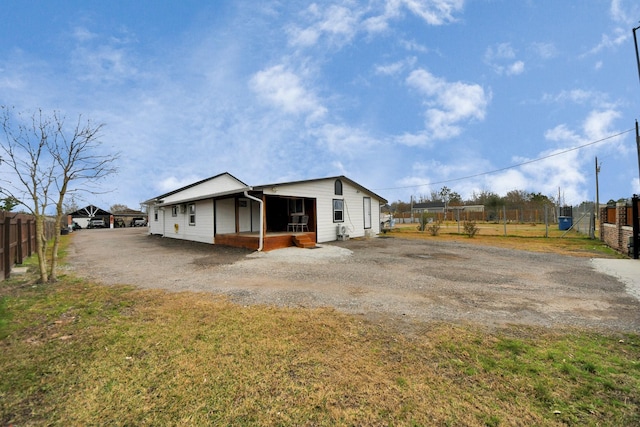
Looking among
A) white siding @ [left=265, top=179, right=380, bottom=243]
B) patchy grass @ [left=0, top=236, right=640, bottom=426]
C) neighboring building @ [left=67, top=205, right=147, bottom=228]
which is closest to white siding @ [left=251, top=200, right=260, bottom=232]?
white siding @ [left=265, top=179, right=380, bottom=243]

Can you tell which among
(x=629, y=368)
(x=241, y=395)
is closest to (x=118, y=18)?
(x=241, y=395)

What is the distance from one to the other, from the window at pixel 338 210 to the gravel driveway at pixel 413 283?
473cm

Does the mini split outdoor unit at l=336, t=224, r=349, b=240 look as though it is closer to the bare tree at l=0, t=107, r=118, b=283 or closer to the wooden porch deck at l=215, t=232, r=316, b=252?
the wooden porch deck at l=215, t=232, r=316, b=252

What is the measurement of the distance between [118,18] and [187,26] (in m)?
1.94

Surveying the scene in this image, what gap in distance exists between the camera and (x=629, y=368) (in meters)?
2.46

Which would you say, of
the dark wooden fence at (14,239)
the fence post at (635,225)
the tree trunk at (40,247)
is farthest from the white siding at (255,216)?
the fence post at (635,225)

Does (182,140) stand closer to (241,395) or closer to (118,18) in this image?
(118,18)

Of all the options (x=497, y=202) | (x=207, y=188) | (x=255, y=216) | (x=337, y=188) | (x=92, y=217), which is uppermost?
(x=207, y=188)

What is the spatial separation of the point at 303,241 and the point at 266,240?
1.72m

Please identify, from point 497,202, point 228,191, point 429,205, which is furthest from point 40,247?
point 429,205

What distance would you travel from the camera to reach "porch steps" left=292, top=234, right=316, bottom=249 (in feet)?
37.7

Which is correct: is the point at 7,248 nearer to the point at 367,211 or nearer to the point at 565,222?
the point at 367,211

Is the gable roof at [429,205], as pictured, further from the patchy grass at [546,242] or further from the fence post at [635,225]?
the fence post at [635,225]

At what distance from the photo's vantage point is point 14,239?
734 cm
